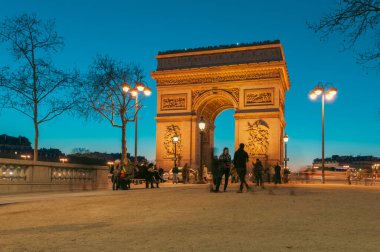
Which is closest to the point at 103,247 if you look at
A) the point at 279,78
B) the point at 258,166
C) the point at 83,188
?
the point at 83,188

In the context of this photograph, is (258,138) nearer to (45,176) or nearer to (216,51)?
(216,51)

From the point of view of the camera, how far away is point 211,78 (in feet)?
152

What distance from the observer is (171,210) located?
10.8m

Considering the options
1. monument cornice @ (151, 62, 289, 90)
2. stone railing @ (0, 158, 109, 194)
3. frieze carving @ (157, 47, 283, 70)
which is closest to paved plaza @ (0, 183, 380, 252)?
stone railing @ (0, 158, 109, 194)

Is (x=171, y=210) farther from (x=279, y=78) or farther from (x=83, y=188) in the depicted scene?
(x=279, y=78)

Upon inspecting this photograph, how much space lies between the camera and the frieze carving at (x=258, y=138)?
43875 mm

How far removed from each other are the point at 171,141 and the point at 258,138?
326 inches

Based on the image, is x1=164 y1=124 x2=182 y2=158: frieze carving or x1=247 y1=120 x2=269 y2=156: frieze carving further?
x1=164 y1=124 x2=182 y2=158: frieze carving

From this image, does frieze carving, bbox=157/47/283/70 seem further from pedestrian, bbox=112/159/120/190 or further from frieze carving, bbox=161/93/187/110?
pedestrian, bbox=112/159/120/190

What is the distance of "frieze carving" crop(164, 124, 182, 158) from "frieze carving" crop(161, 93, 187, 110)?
6.01 ft

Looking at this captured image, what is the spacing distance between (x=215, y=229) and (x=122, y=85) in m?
26.6

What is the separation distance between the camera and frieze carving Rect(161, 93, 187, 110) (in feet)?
154

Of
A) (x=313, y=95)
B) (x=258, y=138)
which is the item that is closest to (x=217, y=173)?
(x=313, y=95)

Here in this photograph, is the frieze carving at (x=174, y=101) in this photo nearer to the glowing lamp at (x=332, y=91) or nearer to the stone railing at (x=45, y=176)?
the glowing lamp at (x=332, y=91)
